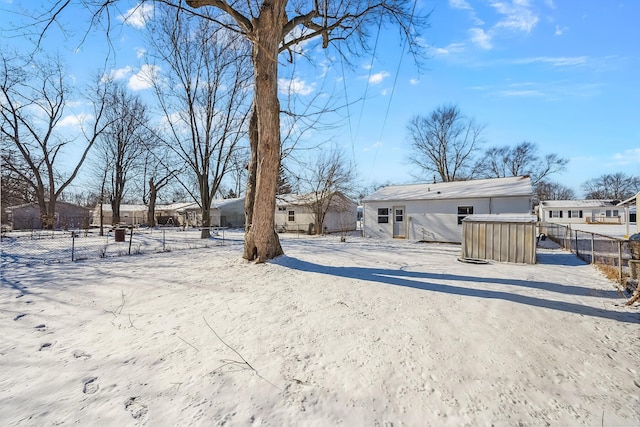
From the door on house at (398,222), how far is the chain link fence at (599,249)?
7034mm

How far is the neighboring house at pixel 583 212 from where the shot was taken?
42.0 metres

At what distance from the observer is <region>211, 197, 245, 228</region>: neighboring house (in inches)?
1347

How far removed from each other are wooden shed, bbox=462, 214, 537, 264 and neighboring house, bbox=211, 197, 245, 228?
96.9 ft

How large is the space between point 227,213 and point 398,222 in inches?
925

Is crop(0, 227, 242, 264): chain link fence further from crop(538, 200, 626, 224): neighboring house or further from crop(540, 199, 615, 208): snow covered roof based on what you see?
crop(540, 199, 615, 208): snow covered roof

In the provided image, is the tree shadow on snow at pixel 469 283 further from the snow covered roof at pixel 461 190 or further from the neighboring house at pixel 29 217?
the neighboring house at pixel 29 217

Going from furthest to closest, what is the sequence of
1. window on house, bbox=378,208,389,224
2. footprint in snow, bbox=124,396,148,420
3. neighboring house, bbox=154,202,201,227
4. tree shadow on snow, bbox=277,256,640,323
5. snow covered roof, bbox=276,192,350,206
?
neighboring house, bbox=154,202,201,227
snow covered roof, bbox=276,192,350,206
window on house, bbox=378,208,389,224
tree shadow on snow, bbox=277,256,640,323
footprint in snow, bbox=124,396,148,420

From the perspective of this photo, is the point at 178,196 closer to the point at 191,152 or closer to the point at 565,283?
Result: the point at 191,152

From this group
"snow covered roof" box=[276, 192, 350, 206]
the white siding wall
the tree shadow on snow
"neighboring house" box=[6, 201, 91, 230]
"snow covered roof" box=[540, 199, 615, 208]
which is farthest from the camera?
"snow covered roof" box=[540, 199, 615, 208]

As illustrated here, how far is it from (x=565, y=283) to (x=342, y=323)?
4.89 meters

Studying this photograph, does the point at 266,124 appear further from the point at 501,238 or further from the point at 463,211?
the point at 463,211

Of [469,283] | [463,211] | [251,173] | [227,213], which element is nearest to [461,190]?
[463,211]

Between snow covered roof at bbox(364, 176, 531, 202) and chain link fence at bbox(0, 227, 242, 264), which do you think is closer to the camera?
chain link fence at bbox(0, 227, 242, 264)

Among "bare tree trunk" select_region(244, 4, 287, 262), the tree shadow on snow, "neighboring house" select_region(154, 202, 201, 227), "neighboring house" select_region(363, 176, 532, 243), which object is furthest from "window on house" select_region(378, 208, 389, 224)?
"neighboring house" select_region(154, 202, 201, 227)
